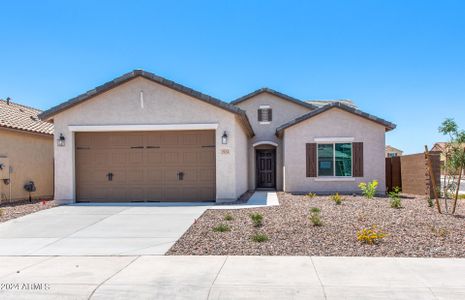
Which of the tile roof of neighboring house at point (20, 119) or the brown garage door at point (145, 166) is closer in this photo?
the brown garage door at point (145, 166)

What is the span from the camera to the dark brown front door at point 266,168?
21406 mm

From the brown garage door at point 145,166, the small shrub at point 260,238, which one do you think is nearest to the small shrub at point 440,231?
the small shrub at point 260,238

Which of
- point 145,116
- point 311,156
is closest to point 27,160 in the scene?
A: point 145,116

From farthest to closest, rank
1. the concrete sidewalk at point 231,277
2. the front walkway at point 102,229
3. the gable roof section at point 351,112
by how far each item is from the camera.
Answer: the gable roof section at point 351,112 → the front walkway at point 102,229 → the concrete sidewalk at point 231,277

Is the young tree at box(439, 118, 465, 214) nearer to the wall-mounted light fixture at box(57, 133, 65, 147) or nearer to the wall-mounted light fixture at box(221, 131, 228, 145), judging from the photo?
the wall-mounted light fixture at box(221, 131, 228, 145)

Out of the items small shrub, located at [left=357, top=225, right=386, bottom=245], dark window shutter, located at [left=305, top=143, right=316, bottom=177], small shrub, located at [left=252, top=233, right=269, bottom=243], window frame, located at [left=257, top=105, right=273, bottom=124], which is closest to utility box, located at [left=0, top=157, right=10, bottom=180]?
window frame, located at [left=257, top=105, right=273, bottom=124]

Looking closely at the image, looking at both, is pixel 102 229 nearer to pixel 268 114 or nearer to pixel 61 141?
pixel 61 141

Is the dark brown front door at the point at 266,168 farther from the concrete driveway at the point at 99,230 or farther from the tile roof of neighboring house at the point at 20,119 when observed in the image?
the tile roof of neighboring house at the point at 20,119

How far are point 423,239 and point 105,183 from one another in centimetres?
1058

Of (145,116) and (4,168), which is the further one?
(4,168)

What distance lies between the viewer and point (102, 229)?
971 centimetres

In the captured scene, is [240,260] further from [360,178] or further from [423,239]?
[360,178]

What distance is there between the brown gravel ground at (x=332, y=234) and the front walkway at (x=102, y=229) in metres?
0.55

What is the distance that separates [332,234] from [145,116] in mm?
8105
